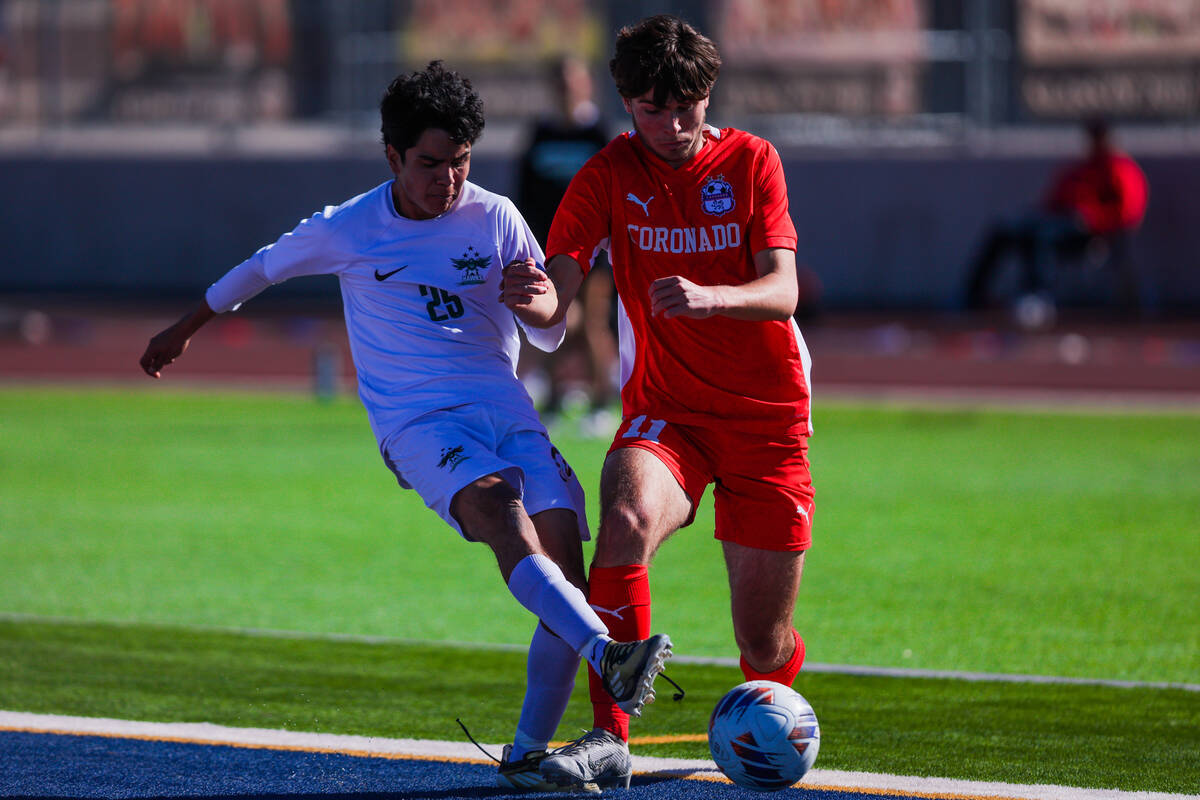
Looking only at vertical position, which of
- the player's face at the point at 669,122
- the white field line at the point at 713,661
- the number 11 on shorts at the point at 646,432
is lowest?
the white field line at the point at 713,661

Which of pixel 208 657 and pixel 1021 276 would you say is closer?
pixel 208 657

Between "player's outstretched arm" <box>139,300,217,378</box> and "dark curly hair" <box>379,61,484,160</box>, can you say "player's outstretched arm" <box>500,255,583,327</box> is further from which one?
"player's outstretched arm" <box>139,300,217,378</box>

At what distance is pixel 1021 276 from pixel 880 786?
16923 millimetres

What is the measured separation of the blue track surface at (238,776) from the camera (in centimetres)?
A: 503

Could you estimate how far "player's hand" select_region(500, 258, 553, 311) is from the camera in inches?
195

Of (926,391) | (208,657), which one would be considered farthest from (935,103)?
(208,657)

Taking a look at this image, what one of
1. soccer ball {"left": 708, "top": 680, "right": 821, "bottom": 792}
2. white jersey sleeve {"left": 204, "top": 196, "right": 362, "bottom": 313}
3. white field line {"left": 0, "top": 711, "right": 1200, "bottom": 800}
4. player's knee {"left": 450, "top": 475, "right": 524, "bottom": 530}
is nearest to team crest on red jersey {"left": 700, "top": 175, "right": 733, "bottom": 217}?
player's knee {"left": 450, "top": 475, "right": 524, "bottom": 530}

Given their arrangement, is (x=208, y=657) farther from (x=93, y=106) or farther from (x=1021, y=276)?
(x=93, y=106)

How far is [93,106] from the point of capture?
84.9ft

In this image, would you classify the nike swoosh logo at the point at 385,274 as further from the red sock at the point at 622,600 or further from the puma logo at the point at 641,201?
the red sock at the point at 622,600

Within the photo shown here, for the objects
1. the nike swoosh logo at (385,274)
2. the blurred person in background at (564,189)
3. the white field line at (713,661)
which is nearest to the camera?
the nike swoosh logo at (385,274)

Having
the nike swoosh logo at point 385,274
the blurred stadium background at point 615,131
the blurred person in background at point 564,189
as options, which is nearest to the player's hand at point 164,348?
the nike swoosh logo at point 385,274

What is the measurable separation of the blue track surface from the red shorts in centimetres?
72

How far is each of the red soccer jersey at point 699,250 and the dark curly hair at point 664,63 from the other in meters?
0.27
